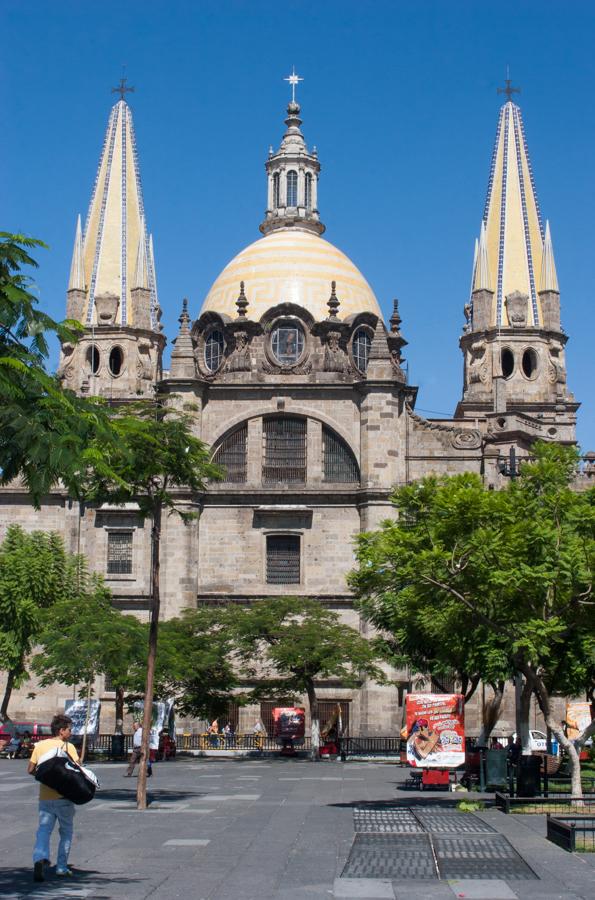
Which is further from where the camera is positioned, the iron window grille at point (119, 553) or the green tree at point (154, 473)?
the iron window grille at point (119, 553)

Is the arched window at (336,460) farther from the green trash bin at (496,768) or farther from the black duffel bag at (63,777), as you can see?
the black duffel bag at (63,777)

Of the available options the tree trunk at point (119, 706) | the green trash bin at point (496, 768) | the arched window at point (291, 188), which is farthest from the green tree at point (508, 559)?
the arched window at point (291, 188)

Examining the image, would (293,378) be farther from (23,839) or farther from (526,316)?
(23,839)

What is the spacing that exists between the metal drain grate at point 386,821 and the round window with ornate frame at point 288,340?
35.9 metres

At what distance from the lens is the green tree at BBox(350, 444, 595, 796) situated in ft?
75.8

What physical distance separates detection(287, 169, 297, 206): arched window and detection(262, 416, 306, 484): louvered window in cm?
1853

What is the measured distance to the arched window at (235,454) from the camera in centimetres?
5519

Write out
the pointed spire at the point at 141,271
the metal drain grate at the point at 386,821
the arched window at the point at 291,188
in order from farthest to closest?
1. the arched window at the point at 291,188
2. the pointed spire at the point at 141,271
3. the metal drain grate at the point at 386,821

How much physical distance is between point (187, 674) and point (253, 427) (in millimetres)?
13724

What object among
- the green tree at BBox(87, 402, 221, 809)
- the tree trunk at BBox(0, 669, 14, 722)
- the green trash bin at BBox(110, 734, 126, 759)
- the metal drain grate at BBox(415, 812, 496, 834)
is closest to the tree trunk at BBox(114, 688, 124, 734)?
the green trash bin at BBox(110, 734, 126, 759)

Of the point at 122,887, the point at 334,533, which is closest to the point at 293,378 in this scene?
the point at 334,533

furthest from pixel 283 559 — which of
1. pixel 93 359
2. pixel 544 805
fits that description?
pixel 544 805

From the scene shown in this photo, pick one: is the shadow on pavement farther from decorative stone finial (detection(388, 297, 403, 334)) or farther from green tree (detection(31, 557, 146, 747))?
decorative stone finial (detection(388, 297, 403, 334))

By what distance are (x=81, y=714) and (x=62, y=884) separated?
100ft
